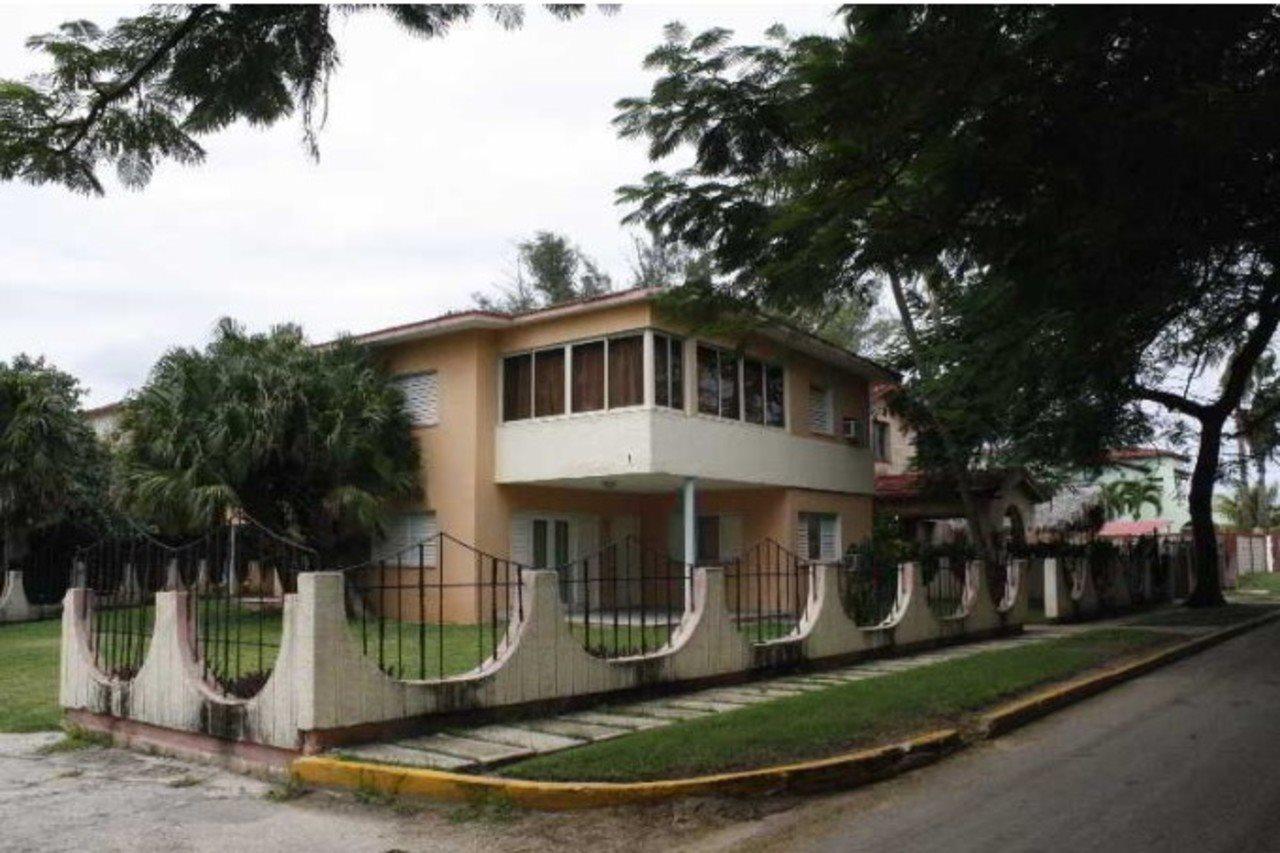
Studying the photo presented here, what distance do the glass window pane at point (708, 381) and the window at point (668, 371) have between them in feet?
2.04

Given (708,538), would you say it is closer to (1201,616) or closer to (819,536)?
(819,536)

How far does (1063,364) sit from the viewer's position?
13.3 metres

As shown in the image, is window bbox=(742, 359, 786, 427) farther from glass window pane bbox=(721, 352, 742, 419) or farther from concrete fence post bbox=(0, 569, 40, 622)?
concrete fence post bbox=(0, 569, 40, 622)

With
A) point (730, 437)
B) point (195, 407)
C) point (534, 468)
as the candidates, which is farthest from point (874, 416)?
point (195, 407)

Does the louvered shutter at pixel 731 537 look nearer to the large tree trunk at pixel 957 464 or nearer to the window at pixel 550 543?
the window at pixel 550 543

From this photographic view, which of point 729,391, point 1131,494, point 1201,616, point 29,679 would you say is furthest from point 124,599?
point 1131,494

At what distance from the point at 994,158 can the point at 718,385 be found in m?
15.1

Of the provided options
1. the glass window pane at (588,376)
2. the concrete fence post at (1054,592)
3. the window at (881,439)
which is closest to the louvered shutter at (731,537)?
the glass window pane at (588,376)

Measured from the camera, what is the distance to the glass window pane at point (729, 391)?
22.7m

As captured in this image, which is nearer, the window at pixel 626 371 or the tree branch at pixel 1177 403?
the window at pixel 626 371

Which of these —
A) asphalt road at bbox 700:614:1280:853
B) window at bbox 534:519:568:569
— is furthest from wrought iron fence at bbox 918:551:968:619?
window at bbox 534:519:568:569

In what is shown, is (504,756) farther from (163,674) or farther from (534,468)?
(534,468)

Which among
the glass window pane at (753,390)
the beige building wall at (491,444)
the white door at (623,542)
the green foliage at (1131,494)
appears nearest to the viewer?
the beige building wall at (491,444)

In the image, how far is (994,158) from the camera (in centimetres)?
757
